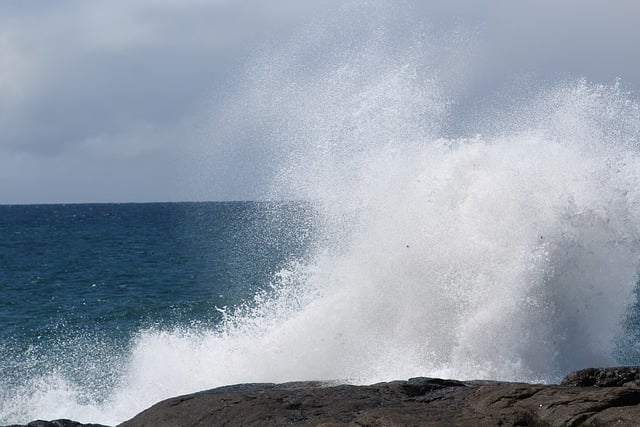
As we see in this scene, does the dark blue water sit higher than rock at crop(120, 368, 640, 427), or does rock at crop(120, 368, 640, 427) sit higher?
the dark blue water

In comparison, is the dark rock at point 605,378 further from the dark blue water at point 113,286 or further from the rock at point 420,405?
the dark blue water at point 113,286

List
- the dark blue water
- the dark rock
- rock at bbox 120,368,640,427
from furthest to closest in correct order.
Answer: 1. the dark blue water
2. the dark rock
3. rock at bbox 120,368,640,427

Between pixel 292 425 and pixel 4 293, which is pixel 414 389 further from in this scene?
pixel 4 293

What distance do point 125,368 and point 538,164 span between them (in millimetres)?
7729

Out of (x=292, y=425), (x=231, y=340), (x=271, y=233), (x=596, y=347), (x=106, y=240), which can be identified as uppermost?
(x=106, y=240)

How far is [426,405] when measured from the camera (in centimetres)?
734

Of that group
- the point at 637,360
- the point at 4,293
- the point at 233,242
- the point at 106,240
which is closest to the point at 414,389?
the point at 637,360

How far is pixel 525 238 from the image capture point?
41.9 feet

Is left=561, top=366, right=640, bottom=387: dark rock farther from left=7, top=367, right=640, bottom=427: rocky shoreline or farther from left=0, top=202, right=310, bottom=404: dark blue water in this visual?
left=0, top=202, right=310, bottom=404: dark blue water

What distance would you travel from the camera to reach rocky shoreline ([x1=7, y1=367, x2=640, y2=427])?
21.7 feet

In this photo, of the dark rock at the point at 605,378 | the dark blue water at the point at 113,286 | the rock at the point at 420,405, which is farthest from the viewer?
the dark blue water at the point at 113,286

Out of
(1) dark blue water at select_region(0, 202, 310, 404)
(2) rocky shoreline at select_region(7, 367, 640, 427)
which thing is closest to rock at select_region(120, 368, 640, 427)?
(2) rocky shoreline at select_region(7, 367, 640, 427)

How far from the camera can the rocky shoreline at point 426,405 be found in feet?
21.7

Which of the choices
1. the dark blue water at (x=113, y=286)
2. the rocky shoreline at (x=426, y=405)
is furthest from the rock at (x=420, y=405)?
the dark blue water at (x=113, y=286)
